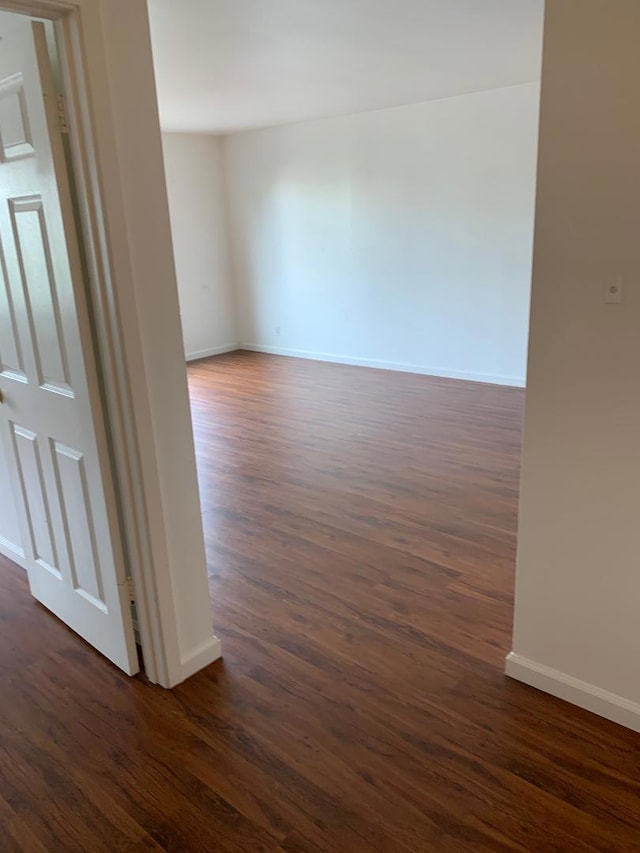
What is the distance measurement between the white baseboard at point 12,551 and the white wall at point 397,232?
4515mm

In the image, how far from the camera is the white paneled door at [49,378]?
6.04 feet

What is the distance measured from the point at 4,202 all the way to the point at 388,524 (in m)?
2.28

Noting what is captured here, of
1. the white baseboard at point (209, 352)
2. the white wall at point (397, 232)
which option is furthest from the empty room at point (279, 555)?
the white baseboard at point (209, 352)

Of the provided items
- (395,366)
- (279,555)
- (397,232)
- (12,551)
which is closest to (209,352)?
(395,366)

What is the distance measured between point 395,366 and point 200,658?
5.01 metres

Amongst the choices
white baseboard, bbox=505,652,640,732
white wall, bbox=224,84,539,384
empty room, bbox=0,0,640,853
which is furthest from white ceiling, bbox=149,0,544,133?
white baseboard, bbox=505,652,640,732

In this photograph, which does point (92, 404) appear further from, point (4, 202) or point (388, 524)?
point (388, 524)

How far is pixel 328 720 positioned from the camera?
2.05 meters

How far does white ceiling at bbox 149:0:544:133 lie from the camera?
3189 millimetres

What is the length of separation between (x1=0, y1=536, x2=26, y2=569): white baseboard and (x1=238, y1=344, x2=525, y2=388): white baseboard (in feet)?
14.8

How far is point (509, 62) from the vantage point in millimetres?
4445

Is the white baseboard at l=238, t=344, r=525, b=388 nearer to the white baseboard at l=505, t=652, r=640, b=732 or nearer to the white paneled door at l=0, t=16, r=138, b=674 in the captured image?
the white baseboard at l=505, t=652, r=640, b=732

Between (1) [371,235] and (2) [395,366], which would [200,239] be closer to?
(1) [371,235]

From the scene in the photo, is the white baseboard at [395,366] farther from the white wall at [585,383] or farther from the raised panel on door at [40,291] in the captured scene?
the raised panel on door at [40,291]
